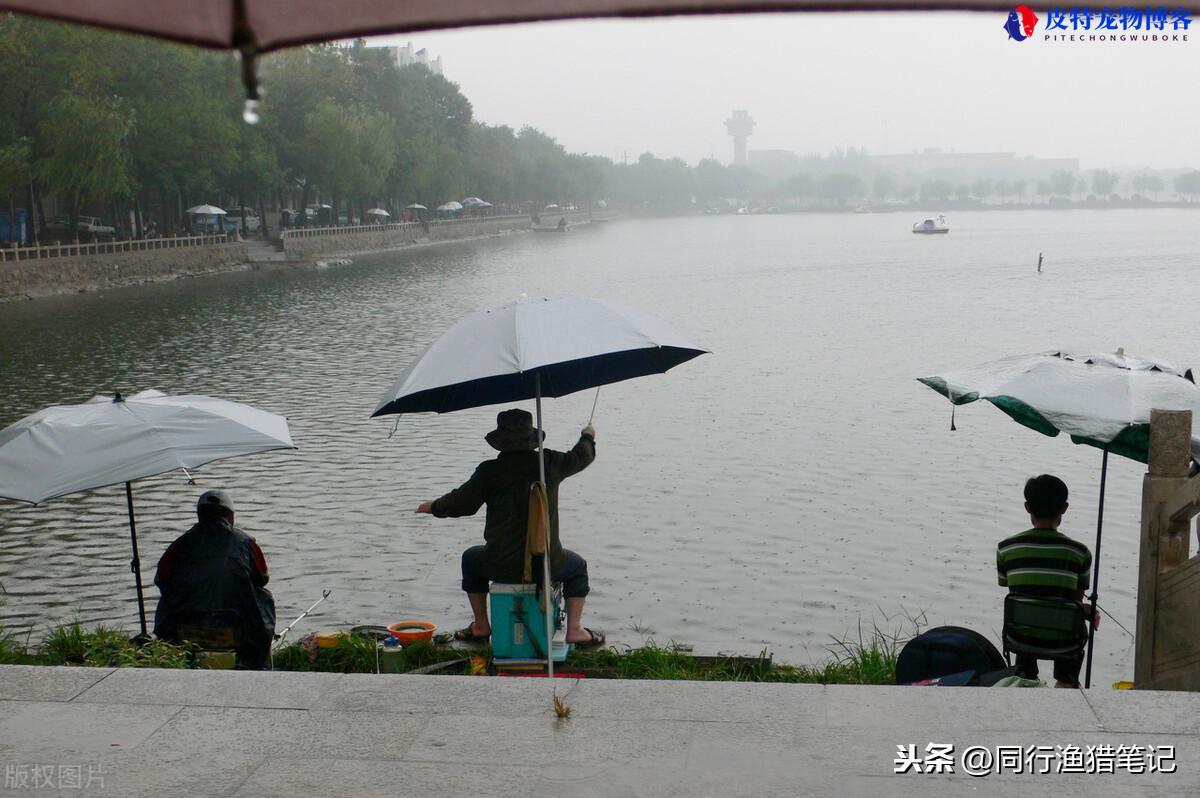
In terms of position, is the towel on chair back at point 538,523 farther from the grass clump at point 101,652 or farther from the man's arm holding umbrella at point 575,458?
the grass clump at point 101,652

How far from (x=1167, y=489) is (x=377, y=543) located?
27.4 ft

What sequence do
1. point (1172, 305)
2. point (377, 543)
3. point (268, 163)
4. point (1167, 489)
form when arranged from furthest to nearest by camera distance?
point (268, 163) < point (1172, 305) < point (377, 543) < point (1167, 489)

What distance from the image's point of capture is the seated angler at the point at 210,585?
20.7 feet

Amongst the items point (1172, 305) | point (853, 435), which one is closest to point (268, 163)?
point (1172, 305)

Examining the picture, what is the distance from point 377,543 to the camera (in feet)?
40.7

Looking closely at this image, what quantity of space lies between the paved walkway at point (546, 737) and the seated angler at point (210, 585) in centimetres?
128

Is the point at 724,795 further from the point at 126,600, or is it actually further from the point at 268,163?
the point at 268,163

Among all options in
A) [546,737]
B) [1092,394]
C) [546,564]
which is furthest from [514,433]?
[1092,394]

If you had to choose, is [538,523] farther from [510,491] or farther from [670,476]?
[670,476]

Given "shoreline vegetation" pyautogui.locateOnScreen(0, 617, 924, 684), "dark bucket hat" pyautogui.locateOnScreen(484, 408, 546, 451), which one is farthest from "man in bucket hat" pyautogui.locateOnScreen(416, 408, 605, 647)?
"shoreline vegetation" pyautogui.locateOnScreen(0, 617, 924, 684)

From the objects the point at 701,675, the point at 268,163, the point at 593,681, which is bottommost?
the point at 701,675

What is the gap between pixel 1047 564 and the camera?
5617mm

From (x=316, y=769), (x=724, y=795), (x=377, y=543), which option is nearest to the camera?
(x=724, y=795)

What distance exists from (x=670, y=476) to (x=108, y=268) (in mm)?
34079
